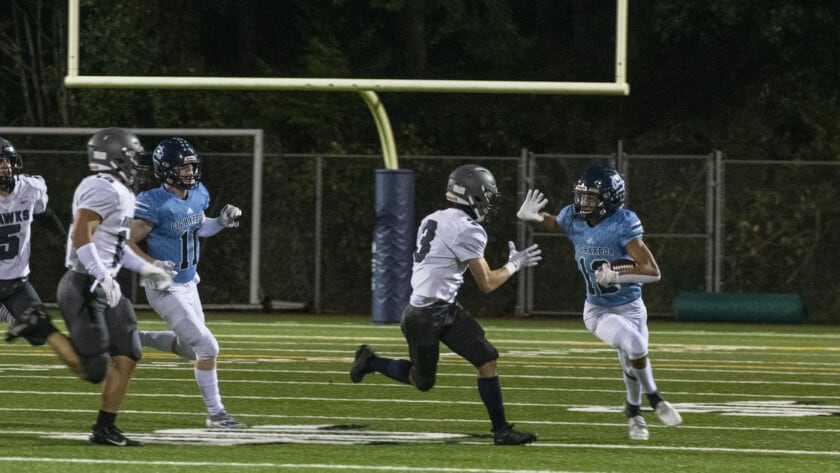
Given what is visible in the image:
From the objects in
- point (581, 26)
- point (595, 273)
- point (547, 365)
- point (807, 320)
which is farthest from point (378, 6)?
point (807, 320)

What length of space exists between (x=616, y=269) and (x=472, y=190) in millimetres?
1027

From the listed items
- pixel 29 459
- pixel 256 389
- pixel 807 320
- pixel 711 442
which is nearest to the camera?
pixel 29 459

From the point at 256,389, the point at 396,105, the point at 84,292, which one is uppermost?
the point at 396,105

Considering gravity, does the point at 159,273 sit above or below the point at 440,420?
above

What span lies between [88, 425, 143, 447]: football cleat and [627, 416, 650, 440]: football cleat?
2633mm

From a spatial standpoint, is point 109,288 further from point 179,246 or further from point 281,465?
point 179,246

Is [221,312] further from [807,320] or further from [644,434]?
[644,434]

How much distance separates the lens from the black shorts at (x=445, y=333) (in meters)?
8.82

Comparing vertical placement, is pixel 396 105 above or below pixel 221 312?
above

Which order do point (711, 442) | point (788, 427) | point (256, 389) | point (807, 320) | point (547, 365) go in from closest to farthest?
point (711, 442) < point (788, 427) < point (256, 389) < point (547, 365) < point (807, 320)

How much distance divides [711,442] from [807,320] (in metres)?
11.9

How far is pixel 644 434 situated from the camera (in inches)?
364

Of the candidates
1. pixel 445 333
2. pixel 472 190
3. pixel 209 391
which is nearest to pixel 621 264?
pixel 472 190

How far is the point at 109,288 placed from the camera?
327 inches
